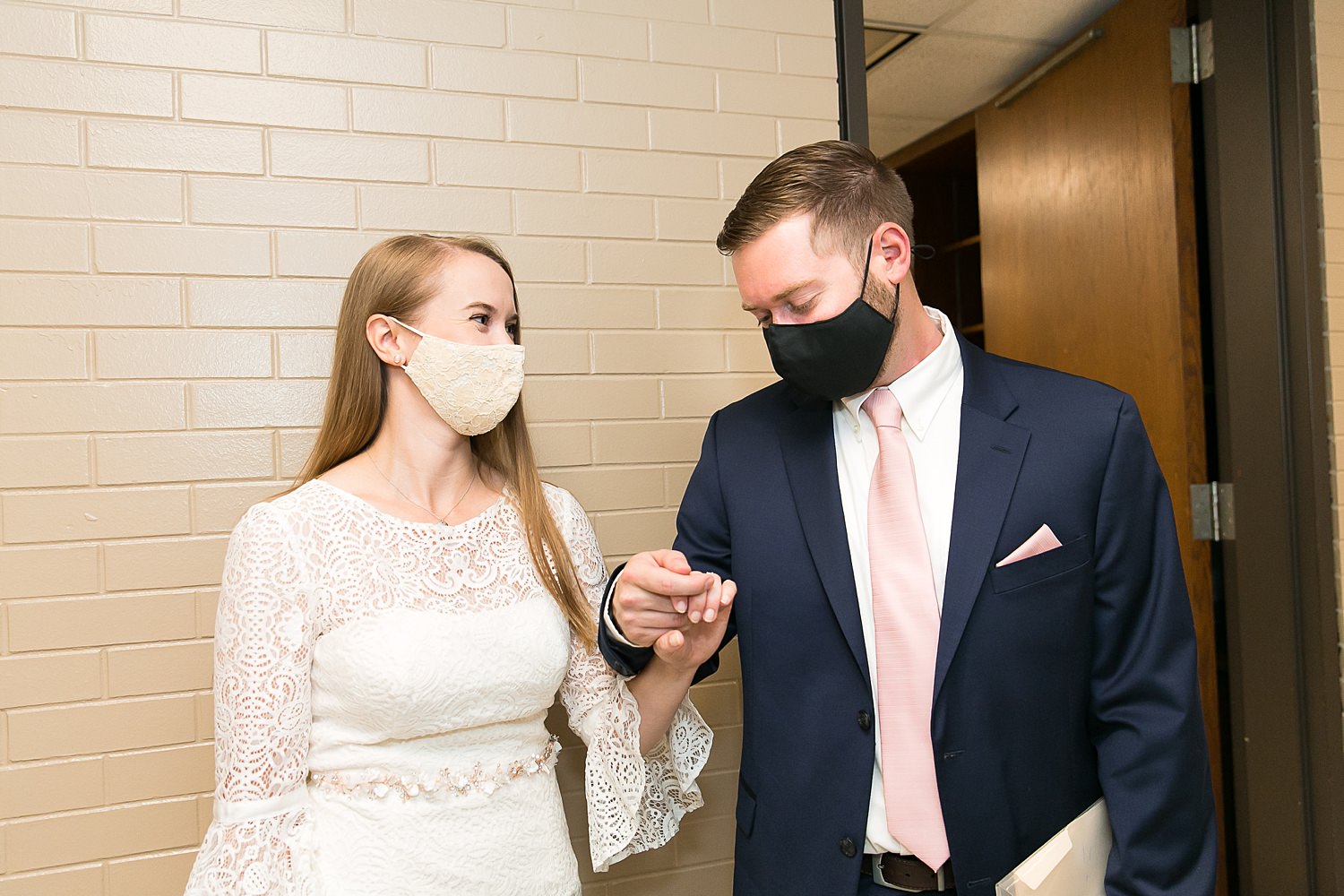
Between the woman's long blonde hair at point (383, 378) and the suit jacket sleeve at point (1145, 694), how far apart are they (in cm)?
80

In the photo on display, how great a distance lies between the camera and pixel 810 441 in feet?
5.14

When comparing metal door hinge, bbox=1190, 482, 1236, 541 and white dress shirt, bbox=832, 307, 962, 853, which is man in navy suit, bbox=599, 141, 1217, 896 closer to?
white dress shirt, bbox=832, 307, 962, 853

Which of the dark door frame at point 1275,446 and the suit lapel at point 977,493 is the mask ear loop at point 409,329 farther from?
the dark door frame at point 1275,446

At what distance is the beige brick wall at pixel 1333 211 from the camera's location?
7.47 feet

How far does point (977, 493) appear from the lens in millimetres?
1405

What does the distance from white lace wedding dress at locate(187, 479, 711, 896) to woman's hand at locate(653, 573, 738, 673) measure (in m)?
0.19

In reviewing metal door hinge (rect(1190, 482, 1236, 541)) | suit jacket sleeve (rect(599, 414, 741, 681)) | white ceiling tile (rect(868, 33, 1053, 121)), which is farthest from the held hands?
white ceiling tile (rect(868, 33, 1053, 121))

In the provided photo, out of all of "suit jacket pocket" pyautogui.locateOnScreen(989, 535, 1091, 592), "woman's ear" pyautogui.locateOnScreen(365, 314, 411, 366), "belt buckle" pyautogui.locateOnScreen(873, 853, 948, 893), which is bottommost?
"belt buckle" pyautogui.locateOnScreen(873, 853, 948, 893)

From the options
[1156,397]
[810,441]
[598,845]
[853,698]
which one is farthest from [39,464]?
[1156,397]

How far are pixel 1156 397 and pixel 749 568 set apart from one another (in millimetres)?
A: 1548

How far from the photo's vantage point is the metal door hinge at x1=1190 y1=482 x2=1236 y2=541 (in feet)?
7.93

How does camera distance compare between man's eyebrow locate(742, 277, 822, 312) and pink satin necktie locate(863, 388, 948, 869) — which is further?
man's eyebrow locate(742, 277, 822, 312)

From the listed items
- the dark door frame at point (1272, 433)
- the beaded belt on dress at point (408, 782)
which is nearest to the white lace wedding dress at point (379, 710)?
the beaded belt on dress at point (408, 782)

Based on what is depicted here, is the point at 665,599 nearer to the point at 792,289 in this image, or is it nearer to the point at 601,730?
the point at 601,730
